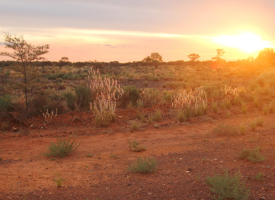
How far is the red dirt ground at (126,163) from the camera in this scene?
4.07m

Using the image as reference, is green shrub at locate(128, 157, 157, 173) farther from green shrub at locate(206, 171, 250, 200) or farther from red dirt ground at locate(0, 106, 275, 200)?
green shrub at locate(206, 171, 250, 200)

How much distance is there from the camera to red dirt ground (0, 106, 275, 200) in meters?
4.07

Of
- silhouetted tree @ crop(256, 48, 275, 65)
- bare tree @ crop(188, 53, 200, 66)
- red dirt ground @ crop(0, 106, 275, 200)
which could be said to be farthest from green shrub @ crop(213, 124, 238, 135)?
bare tree @ crop(188, 53, 200, 66)

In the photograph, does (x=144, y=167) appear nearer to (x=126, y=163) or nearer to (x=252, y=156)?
(x=126, y=163)

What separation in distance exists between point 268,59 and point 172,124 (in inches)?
1396

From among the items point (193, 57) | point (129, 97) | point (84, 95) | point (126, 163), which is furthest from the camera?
point (193, 57)

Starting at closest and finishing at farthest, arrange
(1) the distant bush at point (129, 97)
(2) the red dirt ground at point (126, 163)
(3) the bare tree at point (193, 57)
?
(2) the red dirt ground at point (126, 163), (1) the distant bush at point (129, 97), (3) the bare tree at point (193, 57)

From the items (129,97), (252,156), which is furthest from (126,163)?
(129,97)

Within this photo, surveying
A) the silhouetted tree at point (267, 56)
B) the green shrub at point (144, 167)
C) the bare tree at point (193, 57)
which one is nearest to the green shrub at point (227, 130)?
the green shrub at point (144, 167)

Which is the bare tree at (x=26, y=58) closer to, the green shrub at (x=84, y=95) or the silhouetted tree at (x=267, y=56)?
the green shrub at (x=84, y=95)

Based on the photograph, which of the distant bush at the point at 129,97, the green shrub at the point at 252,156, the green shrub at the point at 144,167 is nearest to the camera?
the green shrub at the point at 144,167

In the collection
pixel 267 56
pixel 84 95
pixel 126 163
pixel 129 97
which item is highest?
pixel 267 56

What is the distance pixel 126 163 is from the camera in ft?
18.0

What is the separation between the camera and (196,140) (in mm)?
7168
